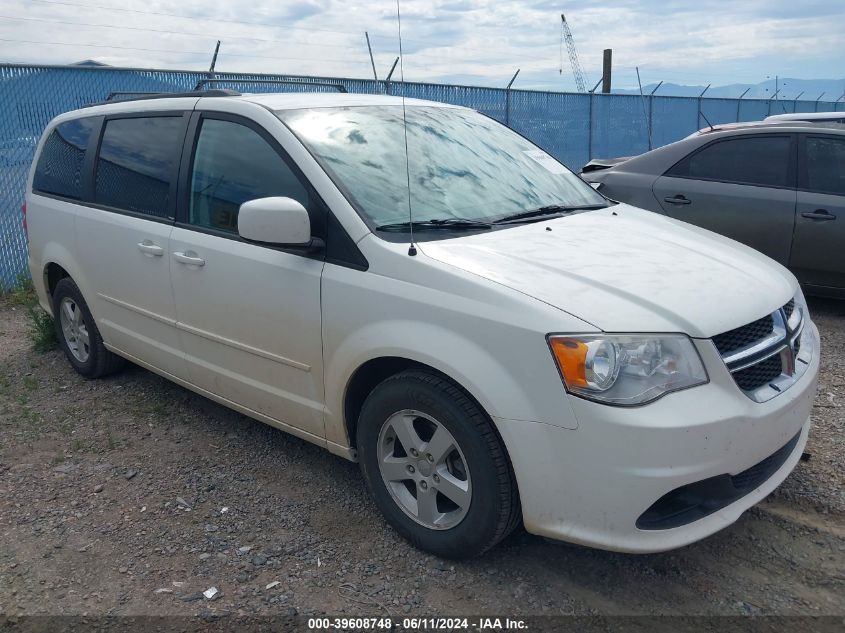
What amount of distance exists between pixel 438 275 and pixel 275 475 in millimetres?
1594

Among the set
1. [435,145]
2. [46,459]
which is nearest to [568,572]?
[435,145]

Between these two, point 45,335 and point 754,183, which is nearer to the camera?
point 45,335

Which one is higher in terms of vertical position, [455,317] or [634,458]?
[455,317]

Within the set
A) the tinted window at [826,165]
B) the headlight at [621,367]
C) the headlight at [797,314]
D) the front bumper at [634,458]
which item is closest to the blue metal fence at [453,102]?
the headlight at [621,367]

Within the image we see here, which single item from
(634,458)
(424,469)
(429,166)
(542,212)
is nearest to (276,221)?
(429,166)

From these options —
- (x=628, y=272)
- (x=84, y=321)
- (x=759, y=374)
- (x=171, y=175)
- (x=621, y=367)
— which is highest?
(x=171, y=175)

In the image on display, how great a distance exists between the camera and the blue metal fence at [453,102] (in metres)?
7.66

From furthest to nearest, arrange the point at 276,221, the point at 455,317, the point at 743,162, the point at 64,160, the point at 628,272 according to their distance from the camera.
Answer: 1. the point at 743,162
2. the point at 64,160
3. the point at 276,221
4. the point at 628,272
5. the point at 455,317

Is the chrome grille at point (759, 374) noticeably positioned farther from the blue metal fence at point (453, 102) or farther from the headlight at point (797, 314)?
the blue metal fence at point (453, 102)

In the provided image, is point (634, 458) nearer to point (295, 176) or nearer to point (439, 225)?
point (439, 225)

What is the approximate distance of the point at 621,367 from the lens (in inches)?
101

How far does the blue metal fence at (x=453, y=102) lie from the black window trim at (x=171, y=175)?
606 mm

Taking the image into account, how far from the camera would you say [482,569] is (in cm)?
302

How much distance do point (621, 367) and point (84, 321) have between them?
12.7ft
